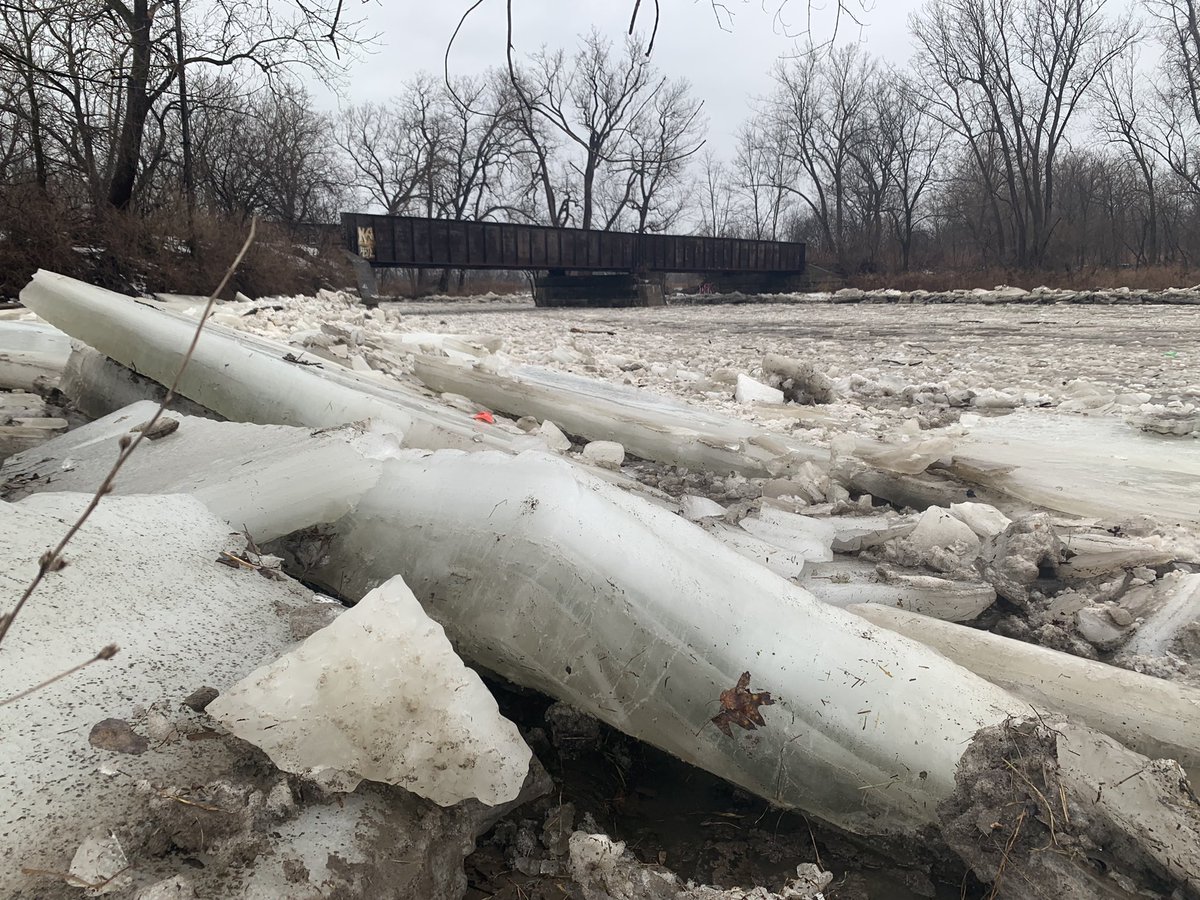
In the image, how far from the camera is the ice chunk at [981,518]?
1.97m

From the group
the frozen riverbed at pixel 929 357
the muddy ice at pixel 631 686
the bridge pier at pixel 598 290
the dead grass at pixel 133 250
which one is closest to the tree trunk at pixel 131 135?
the dead grass at pixel 133 250

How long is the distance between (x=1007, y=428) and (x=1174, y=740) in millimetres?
2607

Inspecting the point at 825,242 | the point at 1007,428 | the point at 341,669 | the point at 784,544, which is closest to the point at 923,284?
the point at 825,242

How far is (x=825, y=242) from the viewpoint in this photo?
3156 cm

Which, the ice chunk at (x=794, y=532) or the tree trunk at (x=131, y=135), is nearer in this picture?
the ice chunk at (x=794, y=532)

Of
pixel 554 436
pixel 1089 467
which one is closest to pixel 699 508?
pixel 554 436

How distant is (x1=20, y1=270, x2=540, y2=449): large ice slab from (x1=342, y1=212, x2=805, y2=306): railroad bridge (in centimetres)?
1673

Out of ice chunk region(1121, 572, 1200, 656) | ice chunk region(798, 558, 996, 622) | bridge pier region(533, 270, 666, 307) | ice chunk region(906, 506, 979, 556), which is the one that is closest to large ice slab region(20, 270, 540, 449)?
ice chunk region(798, 558, 996, 622)

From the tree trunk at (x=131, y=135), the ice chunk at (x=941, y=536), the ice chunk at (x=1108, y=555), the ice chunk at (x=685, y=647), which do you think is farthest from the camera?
the tree trunk at (x=131, y=135)

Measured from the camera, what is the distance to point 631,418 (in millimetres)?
3105

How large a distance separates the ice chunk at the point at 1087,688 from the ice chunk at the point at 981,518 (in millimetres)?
623

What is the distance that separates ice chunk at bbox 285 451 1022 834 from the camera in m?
1.06

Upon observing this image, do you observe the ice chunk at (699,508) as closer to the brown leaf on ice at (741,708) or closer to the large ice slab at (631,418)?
the large ice slab at (631,418)

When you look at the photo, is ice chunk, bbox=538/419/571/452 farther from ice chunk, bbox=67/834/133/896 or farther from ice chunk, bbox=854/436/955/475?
ice chunk, bbox=67/834/133/896
